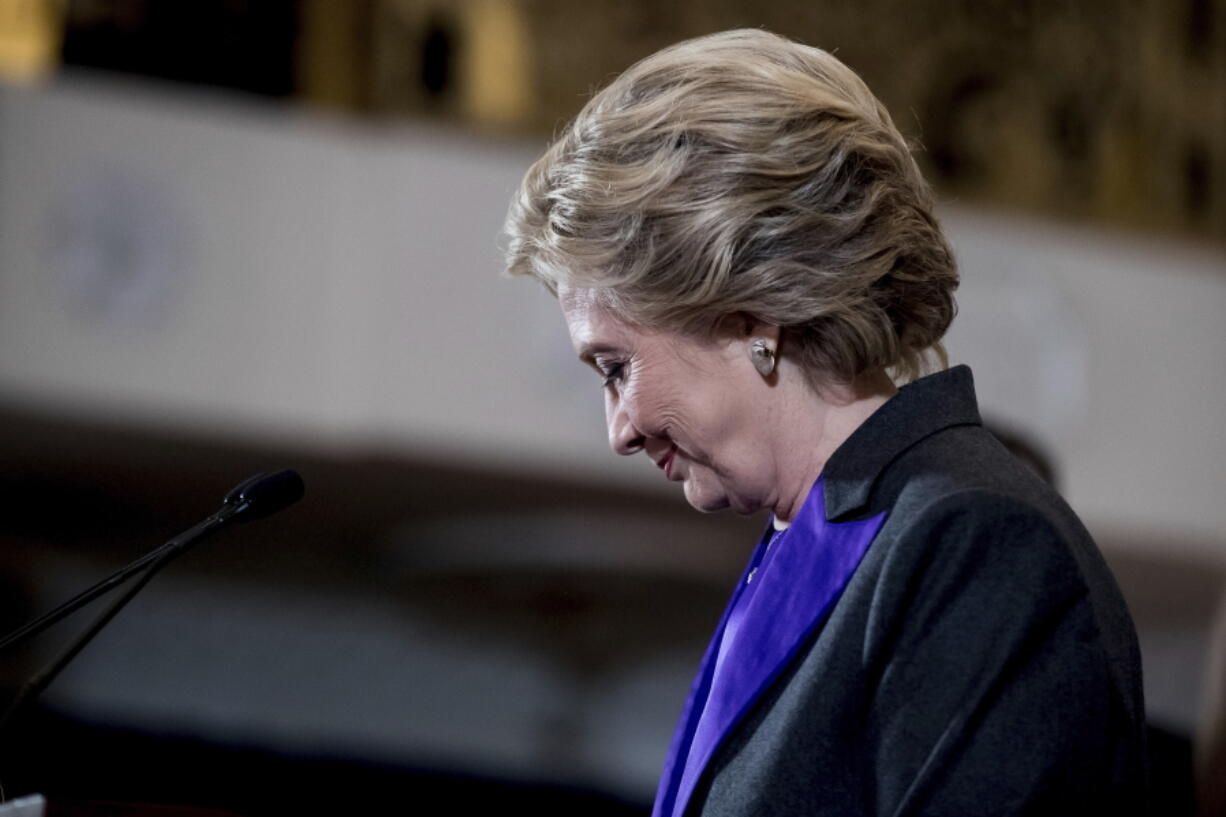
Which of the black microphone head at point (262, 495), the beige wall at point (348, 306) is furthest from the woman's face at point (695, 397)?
the beige wall at point (348, 306)

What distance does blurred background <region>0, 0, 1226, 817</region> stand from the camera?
579 cm

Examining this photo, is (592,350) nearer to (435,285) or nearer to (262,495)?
(262,495)

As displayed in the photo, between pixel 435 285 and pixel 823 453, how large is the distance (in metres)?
4.50

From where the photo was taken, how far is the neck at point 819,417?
5.68 ft

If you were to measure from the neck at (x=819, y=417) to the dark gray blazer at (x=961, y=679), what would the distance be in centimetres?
12

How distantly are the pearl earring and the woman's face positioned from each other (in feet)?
0.03

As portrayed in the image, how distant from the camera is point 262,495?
188 centimetres

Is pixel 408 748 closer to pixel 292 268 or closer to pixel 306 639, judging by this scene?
pixel 306 639

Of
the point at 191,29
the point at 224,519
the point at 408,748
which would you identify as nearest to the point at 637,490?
the point at 191,29

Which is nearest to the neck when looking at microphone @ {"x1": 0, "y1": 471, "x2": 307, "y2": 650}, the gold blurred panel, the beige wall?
microphone @ {"x1": 0, "y1": 471, "x2": 307, "y2": 650}

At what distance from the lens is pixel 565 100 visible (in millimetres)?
6438

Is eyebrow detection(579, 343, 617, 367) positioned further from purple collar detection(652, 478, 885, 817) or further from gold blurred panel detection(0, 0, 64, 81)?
gold blurred panel detection(0, 0, 64, 81)

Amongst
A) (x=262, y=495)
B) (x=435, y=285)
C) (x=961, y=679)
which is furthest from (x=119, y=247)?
(x=961, y=679)

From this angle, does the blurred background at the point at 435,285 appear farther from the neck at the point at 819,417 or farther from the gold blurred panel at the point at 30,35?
the neck at the point at 819,417
